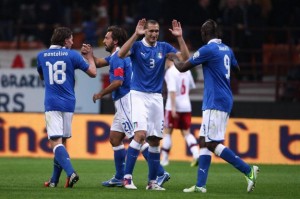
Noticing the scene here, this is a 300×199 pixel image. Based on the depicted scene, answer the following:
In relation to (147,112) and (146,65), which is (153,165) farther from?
(146,65)

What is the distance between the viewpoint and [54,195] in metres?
12.3

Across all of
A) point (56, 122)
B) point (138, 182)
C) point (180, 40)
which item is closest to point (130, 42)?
point (180, 40)

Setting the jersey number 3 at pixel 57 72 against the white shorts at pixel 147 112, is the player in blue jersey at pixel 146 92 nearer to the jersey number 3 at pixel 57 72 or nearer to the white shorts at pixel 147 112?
the white shorts at pixel 147 112

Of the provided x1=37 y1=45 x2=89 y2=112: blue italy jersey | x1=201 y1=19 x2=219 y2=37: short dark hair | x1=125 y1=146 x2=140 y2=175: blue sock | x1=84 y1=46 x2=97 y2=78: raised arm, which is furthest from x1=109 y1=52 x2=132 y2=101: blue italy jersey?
x1=201 y1=19 x2=219 y2=37: short dark hair

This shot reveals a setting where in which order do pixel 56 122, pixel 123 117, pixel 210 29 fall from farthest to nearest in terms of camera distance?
pixel 123 117 < pixel 56 122 < pixel 210 29

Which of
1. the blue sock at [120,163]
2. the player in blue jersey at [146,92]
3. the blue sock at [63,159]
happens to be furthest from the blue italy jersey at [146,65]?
the blue sock at [63,159]

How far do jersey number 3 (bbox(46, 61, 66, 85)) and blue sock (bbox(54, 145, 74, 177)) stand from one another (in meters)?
0.93

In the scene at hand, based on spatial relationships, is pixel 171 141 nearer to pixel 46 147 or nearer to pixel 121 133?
pixel 46 147

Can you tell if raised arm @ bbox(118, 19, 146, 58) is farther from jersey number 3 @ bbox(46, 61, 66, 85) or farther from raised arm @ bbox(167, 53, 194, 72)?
jersey number 3 @ bbox(46, 61, 66, 85)

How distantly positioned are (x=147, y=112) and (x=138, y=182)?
1.79m

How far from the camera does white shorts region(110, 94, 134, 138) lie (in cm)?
1420

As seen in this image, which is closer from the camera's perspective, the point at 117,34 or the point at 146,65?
the point at 146,65

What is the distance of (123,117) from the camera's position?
560 inches

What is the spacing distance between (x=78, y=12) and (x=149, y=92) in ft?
43.3
